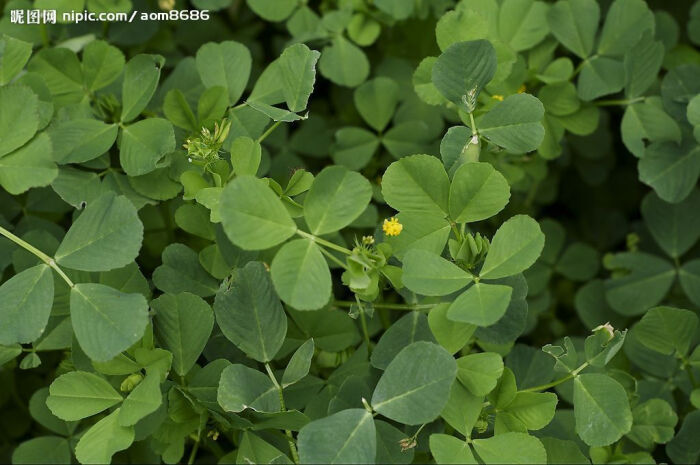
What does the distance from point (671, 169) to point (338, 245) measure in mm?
731

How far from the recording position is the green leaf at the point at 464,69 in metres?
1.27

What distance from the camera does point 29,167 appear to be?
127cm

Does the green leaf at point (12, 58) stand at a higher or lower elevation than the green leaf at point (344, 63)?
higher

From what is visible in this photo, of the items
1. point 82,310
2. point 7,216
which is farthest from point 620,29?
point 7,216

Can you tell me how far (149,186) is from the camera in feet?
4.68

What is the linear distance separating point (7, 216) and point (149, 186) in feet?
1.10

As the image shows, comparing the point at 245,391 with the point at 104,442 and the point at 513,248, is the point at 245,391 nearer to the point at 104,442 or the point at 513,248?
the point at 104,442

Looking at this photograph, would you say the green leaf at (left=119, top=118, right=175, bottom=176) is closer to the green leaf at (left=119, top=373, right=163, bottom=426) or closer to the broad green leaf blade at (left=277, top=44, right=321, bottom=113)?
the broad green leaf blade at (left=277, top=44, right=321, bottom=113)

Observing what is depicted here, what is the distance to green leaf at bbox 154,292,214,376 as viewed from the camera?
123 cm

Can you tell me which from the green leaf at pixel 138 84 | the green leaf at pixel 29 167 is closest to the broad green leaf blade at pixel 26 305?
the green leaf at pixel 29 167

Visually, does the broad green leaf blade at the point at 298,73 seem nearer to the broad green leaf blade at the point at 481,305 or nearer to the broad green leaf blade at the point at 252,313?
the broad green leaf blade at the point at 252,313

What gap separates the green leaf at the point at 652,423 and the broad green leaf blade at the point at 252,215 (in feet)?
2.40

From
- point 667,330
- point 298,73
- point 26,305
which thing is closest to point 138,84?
point 298,73

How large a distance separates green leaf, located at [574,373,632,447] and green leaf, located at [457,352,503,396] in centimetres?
17
